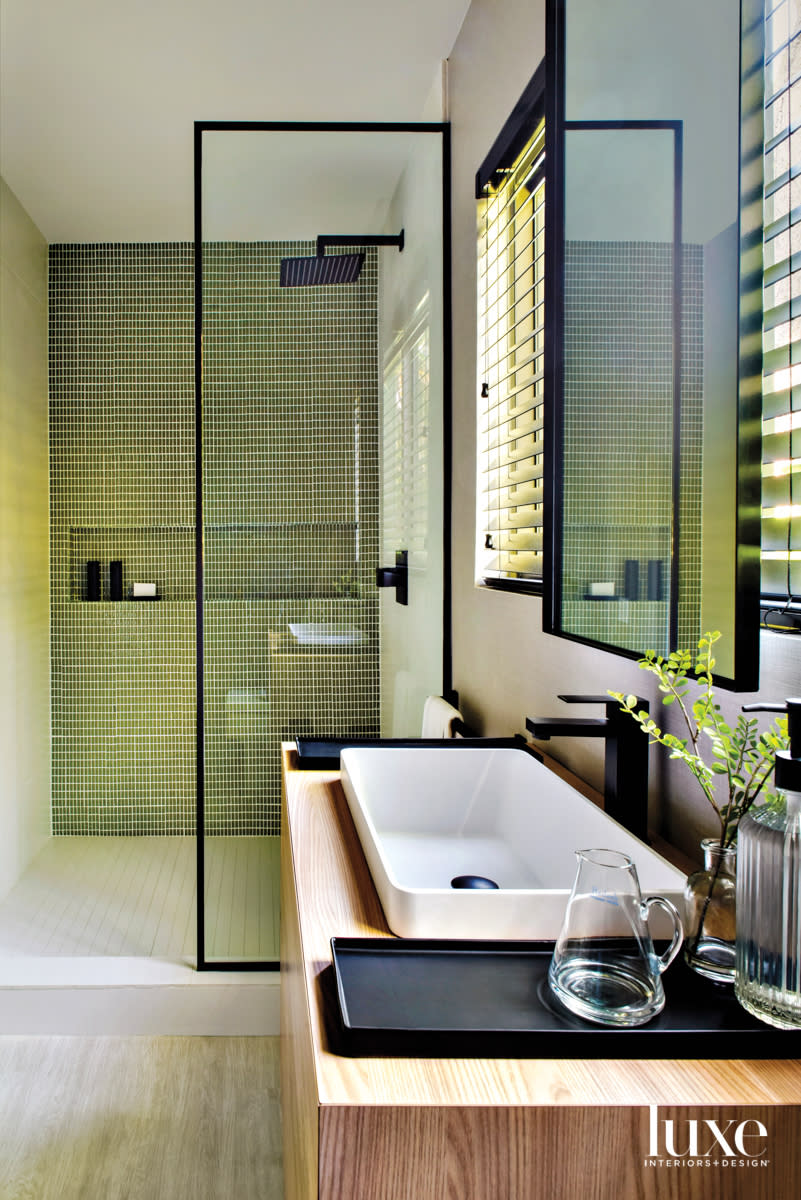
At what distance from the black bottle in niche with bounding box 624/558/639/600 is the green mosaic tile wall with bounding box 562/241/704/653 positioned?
0.01 meters

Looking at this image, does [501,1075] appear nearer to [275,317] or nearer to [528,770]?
[528,770]

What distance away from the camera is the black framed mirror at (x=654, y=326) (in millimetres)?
784

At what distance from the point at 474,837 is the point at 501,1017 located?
30.5 inches

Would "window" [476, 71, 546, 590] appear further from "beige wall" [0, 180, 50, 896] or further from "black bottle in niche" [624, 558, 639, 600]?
"beige wall" [0, 180, 50, 896]

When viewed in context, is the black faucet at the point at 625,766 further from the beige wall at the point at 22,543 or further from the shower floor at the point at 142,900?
the beige wall at the point at 22,543

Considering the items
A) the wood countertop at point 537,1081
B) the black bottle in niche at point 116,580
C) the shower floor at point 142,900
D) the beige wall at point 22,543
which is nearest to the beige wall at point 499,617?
the wood countertop at point 537,1081

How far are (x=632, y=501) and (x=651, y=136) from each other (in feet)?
1.37

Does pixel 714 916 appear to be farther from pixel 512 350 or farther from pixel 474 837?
pixel 512 350

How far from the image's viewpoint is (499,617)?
6.43 ft

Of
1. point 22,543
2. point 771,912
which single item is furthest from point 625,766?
point 22,543

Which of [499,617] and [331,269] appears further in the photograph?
[331,269]

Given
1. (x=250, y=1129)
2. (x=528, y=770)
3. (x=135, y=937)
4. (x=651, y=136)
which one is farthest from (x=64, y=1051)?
(x=651, y=136)

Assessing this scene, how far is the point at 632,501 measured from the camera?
3.45ft

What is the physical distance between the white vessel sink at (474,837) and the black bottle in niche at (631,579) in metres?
0.28
